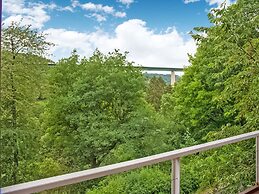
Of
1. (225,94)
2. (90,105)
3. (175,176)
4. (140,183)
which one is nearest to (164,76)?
(90,105)

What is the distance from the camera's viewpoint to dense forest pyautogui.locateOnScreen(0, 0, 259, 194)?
6375 mm

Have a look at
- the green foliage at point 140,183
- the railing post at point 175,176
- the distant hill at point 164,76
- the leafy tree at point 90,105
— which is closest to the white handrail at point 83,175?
the railing post at point 175,176

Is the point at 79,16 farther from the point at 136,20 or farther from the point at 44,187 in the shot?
the point at 44,187

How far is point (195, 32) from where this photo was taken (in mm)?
9148

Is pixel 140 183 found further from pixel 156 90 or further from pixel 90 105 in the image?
pixel 156 90

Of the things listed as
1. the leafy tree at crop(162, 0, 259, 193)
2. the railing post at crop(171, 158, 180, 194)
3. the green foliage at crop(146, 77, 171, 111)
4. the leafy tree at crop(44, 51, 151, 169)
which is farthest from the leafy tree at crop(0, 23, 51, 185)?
the railing post at crop(171, 158, 180, 194)

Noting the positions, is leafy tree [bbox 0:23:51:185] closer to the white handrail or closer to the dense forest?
Answer: the dense forest

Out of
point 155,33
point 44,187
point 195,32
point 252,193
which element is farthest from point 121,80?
point 44,187

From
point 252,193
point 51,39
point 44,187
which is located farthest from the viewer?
point 51,39

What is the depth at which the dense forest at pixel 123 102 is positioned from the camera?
20.9 feet

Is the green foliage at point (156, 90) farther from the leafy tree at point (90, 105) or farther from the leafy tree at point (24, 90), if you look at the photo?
the leafy tree at point (24, 90)

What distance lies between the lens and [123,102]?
942 cm

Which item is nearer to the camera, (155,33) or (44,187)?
(44,187)

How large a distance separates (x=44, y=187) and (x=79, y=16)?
8.34m
